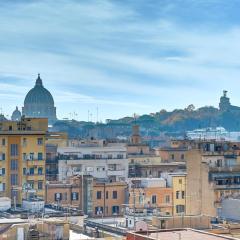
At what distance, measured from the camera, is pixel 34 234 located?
40.3 metres

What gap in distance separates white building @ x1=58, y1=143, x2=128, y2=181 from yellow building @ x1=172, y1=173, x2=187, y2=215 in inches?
318

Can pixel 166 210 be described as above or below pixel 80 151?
below

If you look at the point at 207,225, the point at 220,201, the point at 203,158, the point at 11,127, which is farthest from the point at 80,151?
the point at 207,225

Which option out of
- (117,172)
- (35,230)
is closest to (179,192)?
(117,172)

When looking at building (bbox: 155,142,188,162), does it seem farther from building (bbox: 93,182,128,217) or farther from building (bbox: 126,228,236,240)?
building (bbox: 126,228,236,240)

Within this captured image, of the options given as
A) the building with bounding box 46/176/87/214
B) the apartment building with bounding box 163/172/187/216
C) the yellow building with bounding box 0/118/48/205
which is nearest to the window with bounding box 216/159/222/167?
the apartment building with bounding box 163/172/187/216

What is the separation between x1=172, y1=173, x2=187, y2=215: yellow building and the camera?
229ft

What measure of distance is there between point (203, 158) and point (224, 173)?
11.5 ft

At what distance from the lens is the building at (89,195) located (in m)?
71.6

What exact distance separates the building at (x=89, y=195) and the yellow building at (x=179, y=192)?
13.7ft

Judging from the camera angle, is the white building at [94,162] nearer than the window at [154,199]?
No

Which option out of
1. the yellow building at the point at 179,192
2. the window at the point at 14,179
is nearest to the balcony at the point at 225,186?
the yellow building at the point at 179,192

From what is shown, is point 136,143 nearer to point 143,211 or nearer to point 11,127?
point 11,127

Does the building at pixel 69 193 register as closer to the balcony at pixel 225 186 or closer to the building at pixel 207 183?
the building at pixel 207 183
